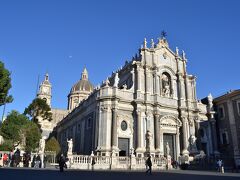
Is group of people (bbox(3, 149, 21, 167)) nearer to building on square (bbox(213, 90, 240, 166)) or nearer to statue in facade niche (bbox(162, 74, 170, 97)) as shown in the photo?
statue in facade niche (bbox(162, 74, 170, 97))

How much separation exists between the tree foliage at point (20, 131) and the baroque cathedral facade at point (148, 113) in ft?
19.6

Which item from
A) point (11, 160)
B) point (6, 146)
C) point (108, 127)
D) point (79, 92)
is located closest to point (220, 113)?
point (108, 127)

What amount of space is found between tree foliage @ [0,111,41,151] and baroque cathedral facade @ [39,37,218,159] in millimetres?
5980

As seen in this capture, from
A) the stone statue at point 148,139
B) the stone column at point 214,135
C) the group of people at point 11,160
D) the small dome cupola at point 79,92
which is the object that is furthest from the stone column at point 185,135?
the small dome cupola at point 79,92

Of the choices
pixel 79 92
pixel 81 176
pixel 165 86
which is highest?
pixel 79 92

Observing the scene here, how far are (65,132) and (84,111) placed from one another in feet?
39.6

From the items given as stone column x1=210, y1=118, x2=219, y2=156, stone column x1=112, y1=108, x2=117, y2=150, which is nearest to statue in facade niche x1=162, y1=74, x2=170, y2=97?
stone column x1=210, y1=118, x2=219, y2=156

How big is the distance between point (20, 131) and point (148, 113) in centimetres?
2054

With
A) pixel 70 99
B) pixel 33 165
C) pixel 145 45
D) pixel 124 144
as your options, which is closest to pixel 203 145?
pixel 124 144

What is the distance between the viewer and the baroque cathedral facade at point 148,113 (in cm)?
3059

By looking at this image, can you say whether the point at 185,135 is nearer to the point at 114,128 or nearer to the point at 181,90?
the point at 181,90

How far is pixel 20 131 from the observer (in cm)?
4056

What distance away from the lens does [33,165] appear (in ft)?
88.4

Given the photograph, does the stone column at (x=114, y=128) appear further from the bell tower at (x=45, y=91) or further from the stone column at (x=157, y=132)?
the bell tower at (x=45, y=91)
